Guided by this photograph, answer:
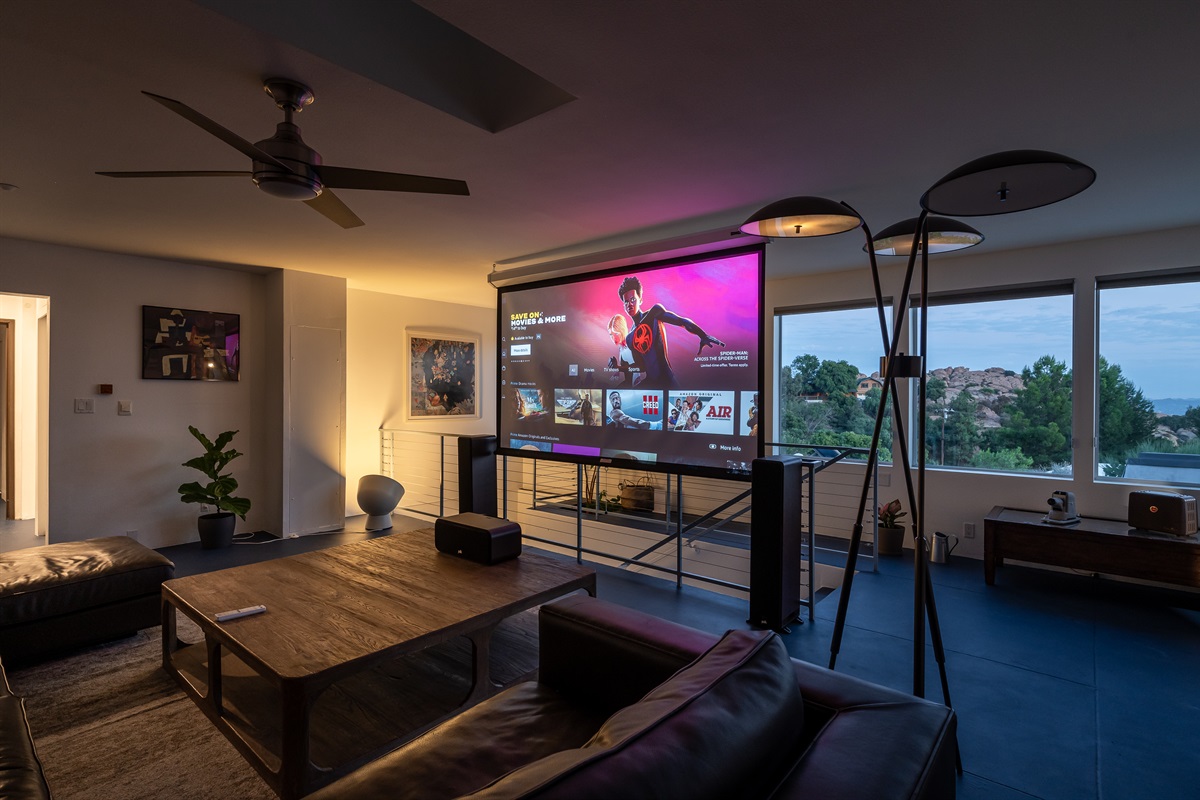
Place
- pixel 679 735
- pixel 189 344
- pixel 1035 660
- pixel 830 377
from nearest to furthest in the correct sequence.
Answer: pixel 679 735
pixel 1035 660
pixel 189 344
pixel 830 377

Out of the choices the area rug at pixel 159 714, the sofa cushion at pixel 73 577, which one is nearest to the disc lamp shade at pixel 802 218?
the area rug at pixel 159 714

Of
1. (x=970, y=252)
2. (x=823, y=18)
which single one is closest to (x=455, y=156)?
(x=823, y=18)

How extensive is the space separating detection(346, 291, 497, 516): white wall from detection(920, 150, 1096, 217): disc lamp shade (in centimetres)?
453

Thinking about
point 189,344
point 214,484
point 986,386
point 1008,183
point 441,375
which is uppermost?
point 1008,183

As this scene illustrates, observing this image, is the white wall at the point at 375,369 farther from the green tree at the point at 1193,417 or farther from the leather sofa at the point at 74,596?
the green tree at the point at 1193,417

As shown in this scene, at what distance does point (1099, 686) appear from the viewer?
2.68 meters

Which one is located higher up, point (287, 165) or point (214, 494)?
point (287, 165)

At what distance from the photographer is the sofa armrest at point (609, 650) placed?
1.52m

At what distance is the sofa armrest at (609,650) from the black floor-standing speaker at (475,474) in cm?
334

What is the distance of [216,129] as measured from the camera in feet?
5.58

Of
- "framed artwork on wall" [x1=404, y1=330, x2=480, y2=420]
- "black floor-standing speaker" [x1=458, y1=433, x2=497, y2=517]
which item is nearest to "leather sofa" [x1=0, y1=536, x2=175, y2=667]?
"black floor-standing speaker" [x1=458, y1=433, x2=497, y2=517]

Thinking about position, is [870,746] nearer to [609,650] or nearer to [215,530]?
[609,650]

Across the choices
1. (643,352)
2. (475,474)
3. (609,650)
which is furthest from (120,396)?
(609,650)

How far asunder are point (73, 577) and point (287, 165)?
2325mm
